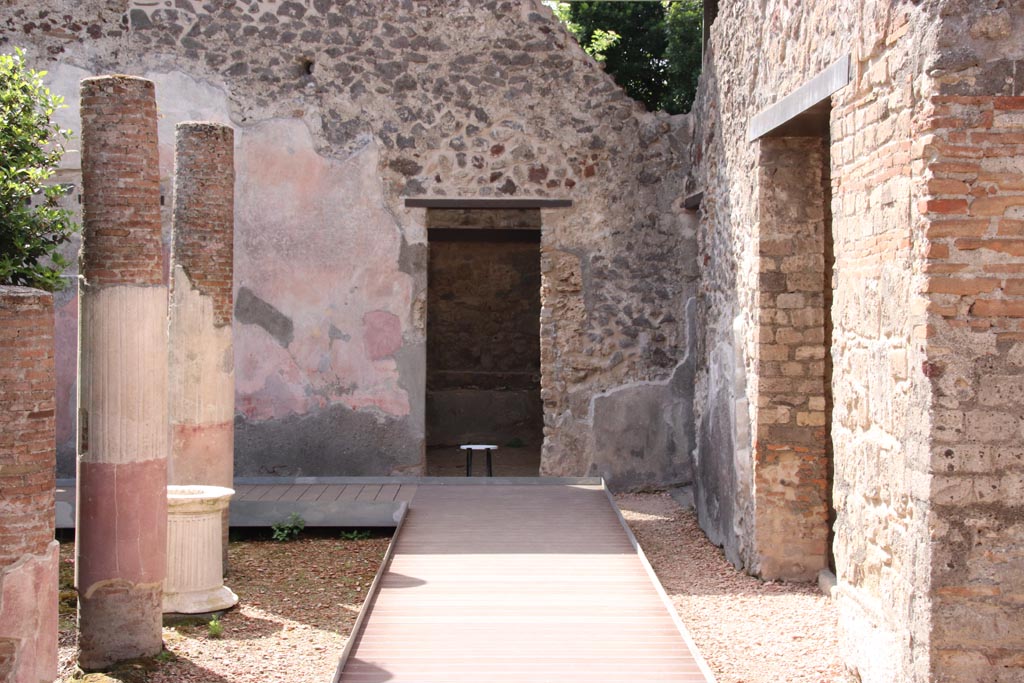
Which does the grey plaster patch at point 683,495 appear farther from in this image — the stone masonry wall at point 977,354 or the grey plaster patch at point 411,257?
the stone masonry wall at point 977,354

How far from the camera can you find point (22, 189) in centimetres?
491

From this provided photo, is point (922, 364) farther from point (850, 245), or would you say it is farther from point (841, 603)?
point (841, 603)

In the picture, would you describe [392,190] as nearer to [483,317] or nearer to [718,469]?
[718,469]

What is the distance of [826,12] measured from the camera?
540 centimetres

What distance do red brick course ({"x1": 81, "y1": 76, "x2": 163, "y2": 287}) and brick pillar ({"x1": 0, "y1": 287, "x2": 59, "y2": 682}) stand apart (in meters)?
1.00

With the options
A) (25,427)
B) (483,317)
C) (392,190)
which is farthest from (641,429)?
(25,427)

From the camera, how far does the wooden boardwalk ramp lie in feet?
16.4

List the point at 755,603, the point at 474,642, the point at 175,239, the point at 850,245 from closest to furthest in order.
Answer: the point at 850,245 < the point at 474,642 < the point at 755,603 < the point at 175,239

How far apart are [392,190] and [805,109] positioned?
4619 mm

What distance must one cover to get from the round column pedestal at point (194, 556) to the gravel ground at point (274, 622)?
0.50ft

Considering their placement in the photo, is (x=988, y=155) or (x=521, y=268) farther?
→ (x=521, y=268)

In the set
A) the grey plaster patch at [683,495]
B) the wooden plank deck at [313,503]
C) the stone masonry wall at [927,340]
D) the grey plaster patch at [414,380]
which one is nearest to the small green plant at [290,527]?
the wooden plank deck at [313,503]

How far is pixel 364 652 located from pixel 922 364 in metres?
2.70

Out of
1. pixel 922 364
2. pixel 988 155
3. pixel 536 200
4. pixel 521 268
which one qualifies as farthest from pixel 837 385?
pixel 521 268
